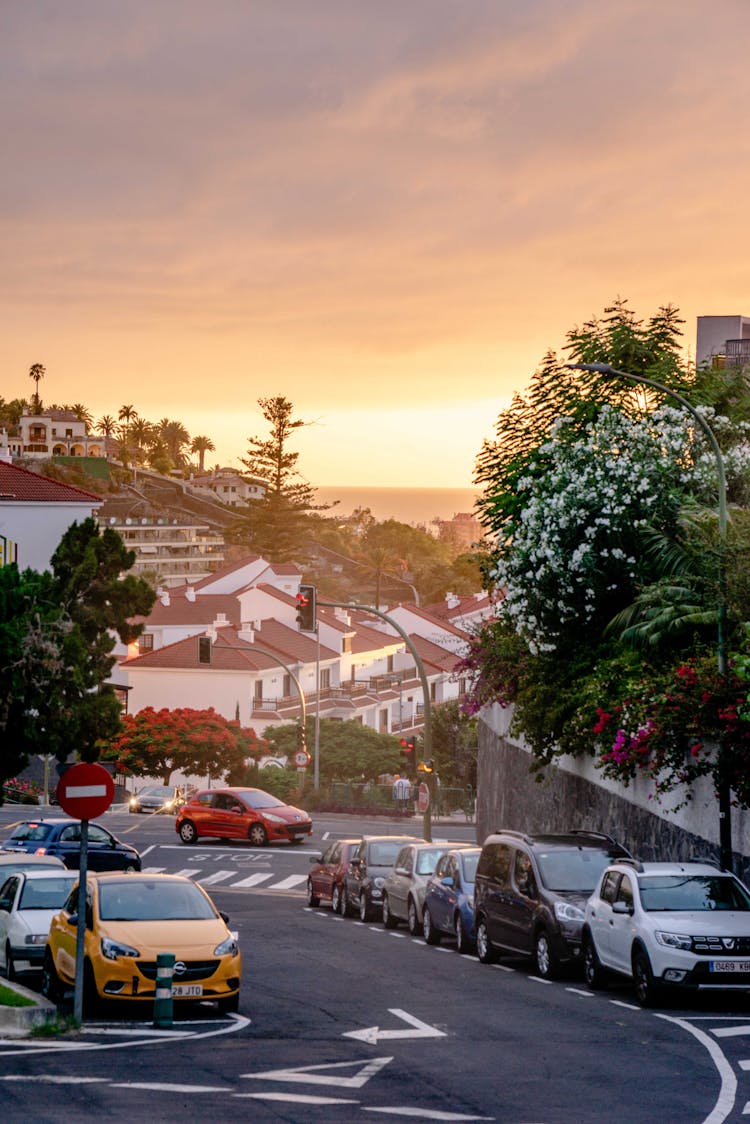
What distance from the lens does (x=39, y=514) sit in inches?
2611

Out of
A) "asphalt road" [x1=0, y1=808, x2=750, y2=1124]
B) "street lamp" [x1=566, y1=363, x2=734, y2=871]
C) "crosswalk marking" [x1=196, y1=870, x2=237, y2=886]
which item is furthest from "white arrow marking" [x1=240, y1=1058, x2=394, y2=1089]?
"crosswalk marking" [x1=196, y1=870, x2=237, y2=886]

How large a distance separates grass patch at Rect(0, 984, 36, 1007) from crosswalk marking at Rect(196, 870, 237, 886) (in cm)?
2222

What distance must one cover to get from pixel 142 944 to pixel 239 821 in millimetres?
32827

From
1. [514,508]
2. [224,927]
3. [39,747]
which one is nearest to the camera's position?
[224,927]

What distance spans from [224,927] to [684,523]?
1454 cm

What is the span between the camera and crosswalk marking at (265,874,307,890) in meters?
40.6

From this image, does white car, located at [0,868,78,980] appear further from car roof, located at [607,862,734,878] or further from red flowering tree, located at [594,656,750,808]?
red flowering tree, located at [594,656,750,808]

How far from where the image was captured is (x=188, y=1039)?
1633 cm

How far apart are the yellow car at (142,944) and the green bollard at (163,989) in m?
0.34

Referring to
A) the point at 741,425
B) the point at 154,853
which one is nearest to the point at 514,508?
the point at 741,425

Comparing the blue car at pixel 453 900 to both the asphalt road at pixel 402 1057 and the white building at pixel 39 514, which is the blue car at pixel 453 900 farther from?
the white building at pixel 39 514

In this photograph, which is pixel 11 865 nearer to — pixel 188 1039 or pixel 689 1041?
pixel 188 1039

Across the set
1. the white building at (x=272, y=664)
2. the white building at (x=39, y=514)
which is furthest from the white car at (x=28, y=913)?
the white building at (x=272, y=664)

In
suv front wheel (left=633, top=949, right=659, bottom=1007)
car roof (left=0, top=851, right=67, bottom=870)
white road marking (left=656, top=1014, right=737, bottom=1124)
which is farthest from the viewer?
car roof (left=0, top=851, right=67, bottom=870)
